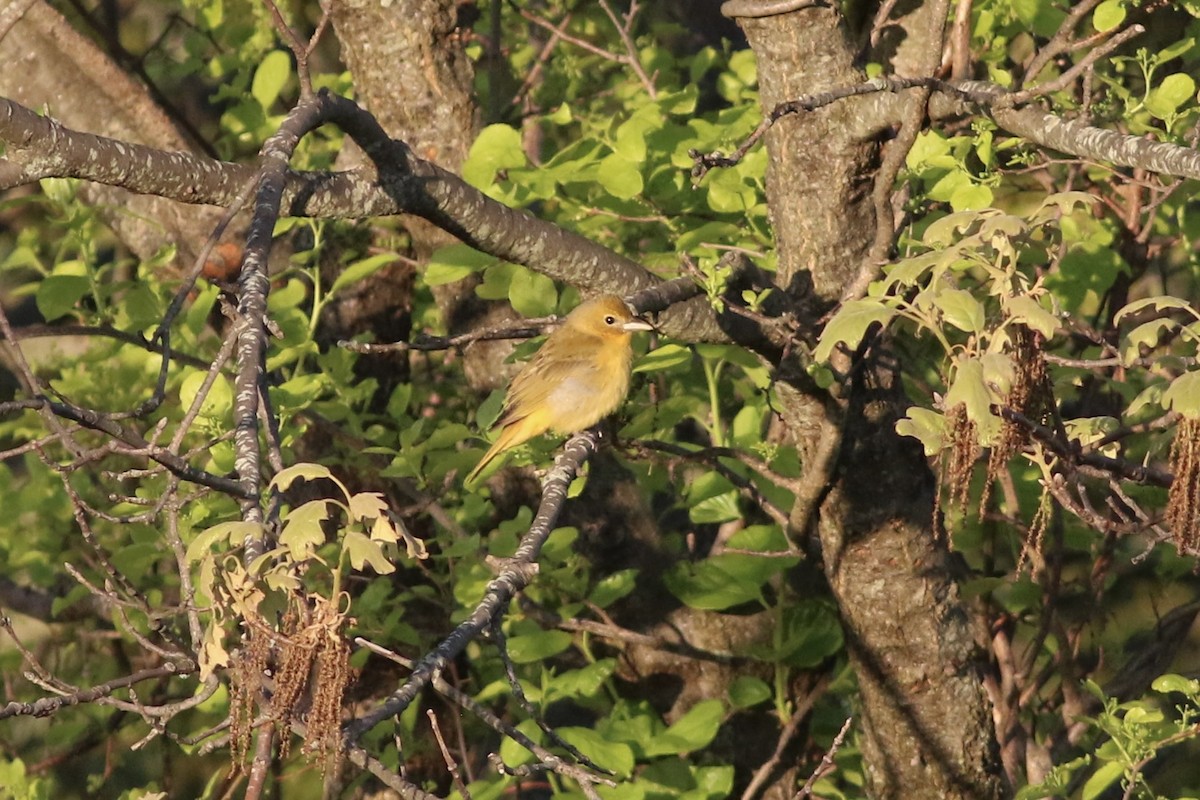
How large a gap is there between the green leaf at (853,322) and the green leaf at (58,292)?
2791 millimetres

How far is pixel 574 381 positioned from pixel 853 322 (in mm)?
2276

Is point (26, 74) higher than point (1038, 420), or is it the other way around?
point (26, 74)

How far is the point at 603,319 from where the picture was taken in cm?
502

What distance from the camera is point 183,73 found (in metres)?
6.83

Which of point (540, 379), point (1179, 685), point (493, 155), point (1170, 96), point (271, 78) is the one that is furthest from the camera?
point (271, 78)

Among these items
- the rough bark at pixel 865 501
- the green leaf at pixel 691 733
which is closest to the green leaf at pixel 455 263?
the rough bark at pixel 865 501

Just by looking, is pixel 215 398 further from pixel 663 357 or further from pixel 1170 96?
pixel 1170 96

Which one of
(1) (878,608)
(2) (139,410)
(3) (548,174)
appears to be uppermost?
(2) (139,410)

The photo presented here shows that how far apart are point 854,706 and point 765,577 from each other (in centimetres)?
90

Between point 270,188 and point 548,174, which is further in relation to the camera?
point 548,174

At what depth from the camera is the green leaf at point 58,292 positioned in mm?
4723

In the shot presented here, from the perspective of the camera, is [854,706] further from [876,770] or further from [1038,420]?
[1038,420]

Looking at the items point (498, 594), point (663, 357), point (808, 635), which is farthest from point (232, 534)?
point (808, 635)

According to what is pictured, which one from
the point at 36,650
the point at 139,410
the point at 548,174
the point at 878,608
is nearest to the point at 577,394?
the point at 548,174
